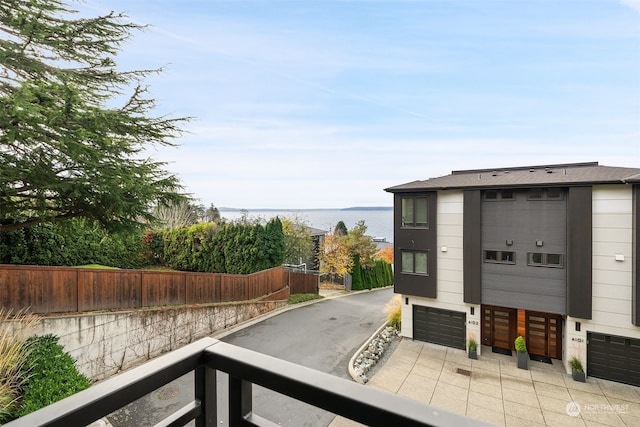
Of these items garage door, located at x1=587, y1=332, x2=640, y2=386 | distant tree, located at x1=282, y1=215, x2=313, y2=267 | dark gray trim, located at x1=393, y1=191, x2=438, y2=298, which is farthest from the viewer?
distant tree, located at x1=282, y1=215, x2=313, y2=267

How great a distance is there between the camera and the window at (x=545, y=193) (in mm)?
A: 8453

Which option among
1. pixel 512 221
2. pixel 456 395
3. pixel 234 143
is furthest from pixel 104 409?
pixel 234 143

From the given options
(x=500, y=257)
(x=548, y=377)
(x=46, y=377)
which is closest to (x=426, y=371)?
(x=548, y=377)

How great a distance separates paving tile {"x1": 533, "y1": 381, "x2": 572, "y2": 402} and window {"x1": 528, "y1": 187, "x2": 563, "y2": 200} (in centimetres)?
464

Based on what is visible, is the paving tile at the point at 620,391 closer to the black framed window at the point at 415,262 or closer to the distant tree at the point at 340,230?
the black framed window at the point at 415,262

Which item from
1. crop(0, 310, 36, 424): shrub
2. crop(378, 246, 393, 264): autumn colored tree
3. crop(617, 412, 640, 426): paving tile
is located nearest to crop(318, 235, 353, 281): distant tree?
crop(378, 246, 393, 264): autumn colored tree

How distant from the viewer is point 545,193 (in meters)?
8.62

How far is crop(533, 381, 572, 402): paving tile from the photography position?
6.96m

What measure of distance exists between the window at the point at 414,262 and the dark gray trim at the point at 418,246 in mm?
120

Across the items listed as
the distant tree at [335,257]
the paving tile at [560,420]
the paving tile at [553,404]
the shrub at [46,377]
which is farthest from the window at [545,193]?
the distant tree at [335,257]

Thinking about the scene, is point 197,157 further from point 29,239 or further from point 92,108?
point 92,108

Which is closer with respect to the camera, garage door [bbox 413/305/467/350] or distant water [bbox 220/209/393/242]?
garage door [bbox 413/305/467/350]

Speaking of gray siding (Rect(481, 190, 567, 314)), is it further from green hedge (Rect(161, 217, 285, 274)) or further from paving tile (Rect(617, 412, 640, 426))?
green hedge (Rect(161, 217, 285, 274))

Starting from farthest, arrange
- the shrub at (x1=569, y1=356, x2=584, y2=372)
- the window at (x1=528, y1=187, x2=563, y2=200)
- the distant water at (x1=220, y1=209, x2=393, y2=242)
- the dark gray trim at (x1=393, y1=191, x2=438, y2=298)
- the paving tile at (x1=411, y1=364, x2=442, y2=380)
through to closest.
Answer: the distant water at (x1=220, y1=209, x2=393, y2=242) → the dark gray trim at (x1=393, y1=191, x2=438, y2=298) → the window at (x1=528, y1=187, x2=563, y2=200) → the shrub at (x1=569, y1=356, x2=584, y2=372) → the paving tile at (x1=411, y1=364, x2=442, y2=380)
